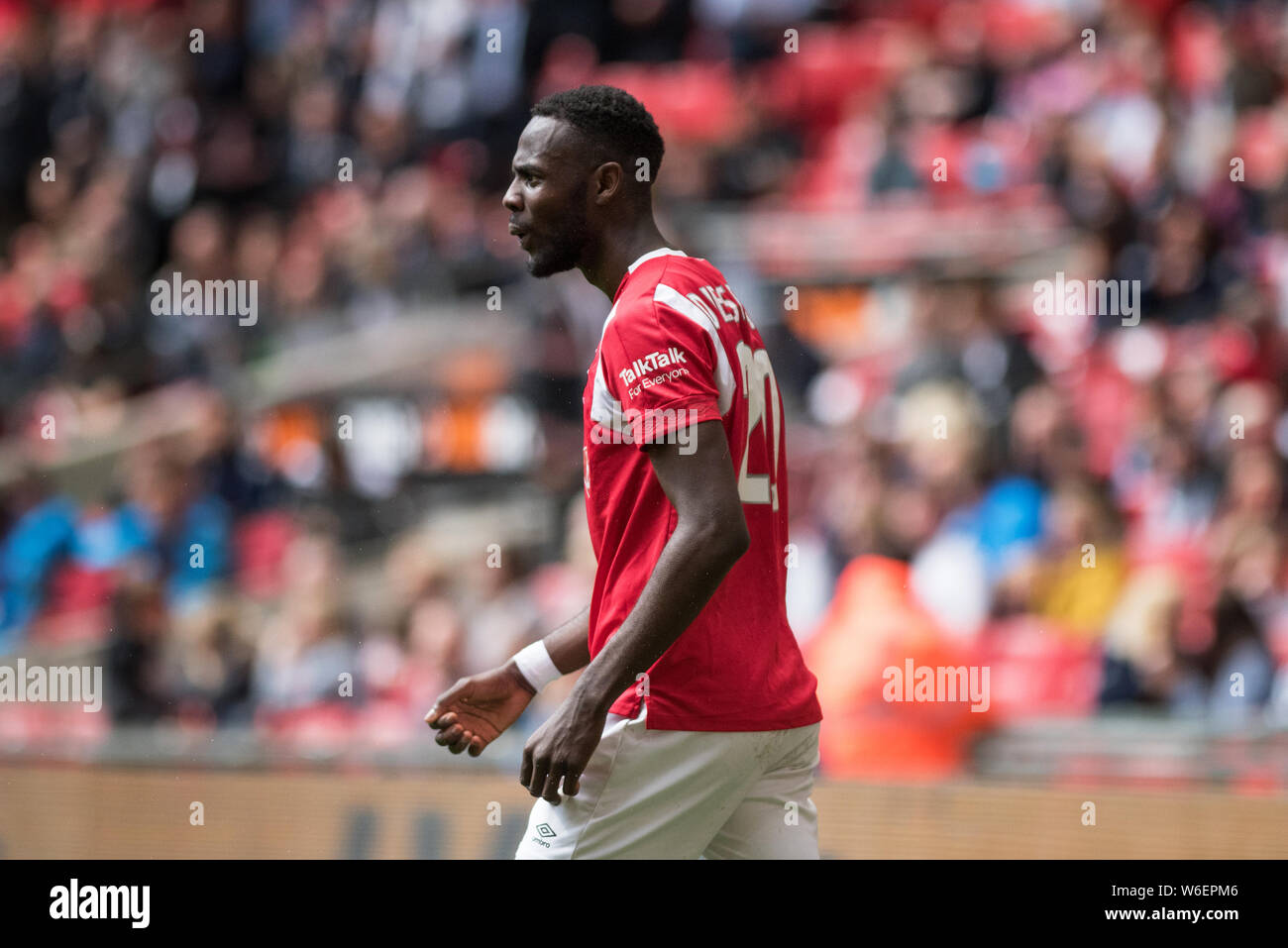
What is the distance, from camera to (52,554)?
8891 millimetres

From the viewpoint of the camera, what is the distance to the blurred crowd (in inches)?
255

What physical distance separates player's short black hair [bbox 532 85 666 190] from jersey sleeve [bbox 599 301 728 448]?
0.39 metres

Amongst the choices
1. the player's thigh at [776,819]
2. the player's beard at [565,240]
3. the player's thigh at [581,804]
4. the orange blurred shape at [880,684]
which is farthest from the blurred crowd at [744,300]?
the player's beard at [565,240]

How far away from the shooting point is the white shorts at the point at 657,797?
297cm

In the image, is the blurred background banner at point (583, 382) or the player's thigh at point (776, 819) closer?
the player's thigh at point (776, 819)

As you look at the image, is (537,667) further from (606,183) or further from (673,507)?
(606,183)

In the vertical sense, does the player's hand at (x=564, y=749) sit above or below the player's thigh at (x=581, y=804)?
above

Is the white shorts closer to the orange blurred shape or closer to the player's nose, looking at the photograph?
the player's nose

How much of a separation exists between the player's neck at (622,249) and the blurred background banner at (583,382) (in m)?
3.05

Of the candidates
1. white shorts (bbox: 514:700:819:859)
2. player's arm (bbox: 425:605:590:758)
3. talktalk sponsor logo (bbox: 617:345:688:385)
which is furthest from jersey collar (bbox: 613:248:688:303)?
white shorts (bbox: 514:700:819:859)

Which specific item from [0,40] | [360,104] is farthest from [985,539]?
[0,40]

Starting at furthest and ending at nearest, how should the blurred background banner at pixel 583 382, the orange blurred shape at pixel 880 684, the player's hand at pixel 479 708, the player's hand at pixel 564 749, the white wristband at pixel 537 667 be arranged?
the blurred background banner at pixel 583 382
the orange blurred shape at pixel 880 684
the white wristband at pixel 537 667
the player's hand at pixel 479 708
the player's hand at pixel 564 749

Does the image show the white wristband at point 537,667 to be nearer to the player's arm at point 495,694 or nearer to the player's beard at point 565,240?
the player's arm at point 495,694

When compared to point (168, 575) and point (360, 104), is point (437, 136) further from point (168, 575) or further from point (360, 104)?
point (168, 575)
